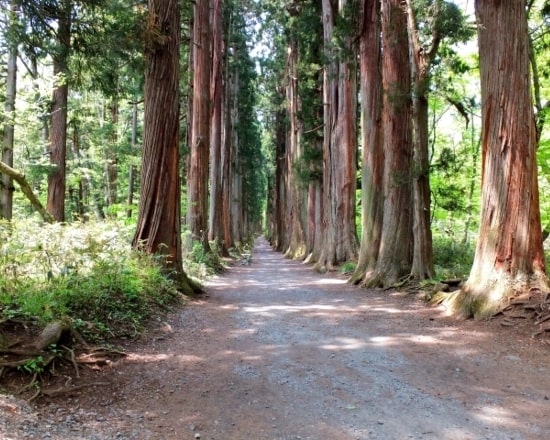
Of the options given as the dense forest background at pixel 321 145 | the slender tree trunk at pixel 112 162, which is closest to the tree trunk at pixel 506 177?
the dense forest background at pixel 321 145

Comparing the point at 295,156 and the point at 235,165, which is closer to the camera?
the point at 295,156

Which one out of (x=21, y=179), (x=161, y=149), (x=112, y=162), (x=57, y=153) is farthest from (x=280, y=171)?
(x=21, y=179)

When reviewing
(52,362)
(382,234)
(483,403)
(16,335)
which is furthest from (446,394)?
(382,234)

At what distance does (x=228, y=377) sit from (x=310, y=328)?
2.46 meters

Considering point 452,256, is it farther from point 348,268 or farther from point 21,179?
point 21,179

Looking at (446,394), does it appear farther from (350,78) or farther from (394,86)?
(350,78)

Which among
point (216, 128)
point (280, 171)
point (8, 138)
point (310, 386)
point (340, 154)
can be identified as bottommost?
point (310, 386)

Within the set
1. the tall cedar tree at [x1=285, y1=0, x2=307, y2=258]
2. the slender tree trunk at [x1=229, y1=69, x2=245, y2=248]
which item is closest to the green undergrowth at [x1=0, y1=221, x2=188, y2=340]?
the tall cedar tree at [x1=285, y1=0, x2=307, y2=258]

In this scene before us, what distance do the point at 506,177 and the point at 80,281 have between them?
Answer: 20.5ft

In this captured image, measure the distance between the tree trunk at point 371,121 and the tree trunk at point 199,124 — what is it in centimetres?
629

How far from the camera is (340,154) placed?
17.0 meters

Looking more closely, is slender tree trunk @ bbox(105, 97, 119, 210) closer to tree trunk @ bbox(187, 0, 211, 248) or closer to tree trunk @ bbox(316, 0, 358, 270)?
tree trunk @ bbox(187, 0, 211, 248)

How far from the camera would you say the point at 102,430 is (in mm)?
3537

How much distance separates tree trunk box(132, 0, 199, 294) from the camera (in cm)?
977
